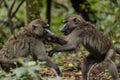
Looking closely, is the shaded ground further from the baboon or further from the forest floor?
the baboon

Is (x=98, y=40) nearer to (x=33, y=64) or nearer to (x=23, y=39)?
(x=23, y=39)

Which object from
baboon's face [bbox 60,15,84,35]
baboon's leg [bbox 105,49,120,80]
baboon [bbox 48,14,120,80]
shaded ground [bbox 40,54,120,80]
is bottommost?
shaded ground [bbox 40,54,120,80]

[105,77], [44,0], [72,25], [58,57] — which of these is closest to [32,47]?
[72,25]

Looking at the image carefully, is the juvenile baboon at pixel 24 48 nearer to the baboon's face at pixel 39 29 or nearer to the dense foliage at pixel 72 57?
the baboon's face at pixel 39 29

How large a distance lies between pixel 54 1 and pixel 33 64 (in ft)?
35.2

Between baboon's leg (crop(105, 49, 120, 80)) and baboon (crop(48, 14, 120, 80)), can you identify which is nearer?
baboon's leg (crop(105, 49, 120, 80))

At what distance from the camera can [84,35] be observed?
9.12 m

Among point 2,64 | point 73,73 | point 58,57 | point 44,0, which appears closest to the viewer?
point 2,64

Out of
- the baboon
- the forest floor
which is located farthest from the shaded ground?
the baboon

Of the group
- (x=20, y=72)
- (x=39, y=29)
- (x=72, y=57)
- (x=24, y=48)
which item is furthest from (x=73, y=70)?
(x=20, y=72)

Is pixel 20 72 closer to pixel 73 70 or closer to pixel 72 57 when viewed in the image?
pixel 73 70

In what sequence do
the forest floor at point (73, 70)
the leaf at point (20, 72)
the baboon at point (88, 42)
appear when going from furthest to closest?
the forest floor at point (73, 70) → the baboon at point (88, 42) → the leaf at point (20, 72)

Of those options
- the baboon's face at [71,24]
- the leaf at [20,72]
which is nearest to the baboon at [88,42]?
the baboon's face at [71,24]

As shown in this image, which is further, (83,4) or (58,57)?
(83,4)
